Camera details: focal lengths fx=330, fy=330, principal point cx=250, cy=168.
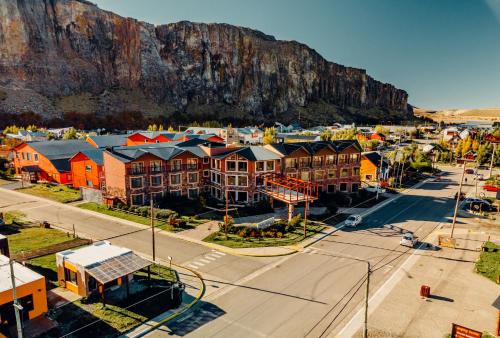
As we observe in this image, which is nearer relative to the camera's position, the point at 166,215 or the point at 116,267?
the point at 116,267

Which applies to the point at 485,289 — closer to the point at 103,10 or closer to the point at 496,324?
the point at 496,324

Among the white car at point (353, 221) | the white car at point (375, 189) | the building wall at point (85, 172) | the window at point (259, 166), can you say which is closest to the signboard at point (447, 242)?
the white car at point (353, 221)

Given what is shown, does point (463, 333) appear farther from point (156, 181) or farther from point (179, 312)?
point (156, 181)

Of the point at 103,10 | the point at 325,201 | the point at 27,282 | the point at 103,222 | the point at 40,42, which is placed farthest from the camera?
the point at 103,10

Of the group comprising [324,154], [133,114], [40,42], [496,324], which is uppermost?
[40,42]

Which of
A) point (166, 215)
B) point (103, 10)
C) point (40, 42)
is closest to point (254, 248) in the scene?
point (166, 215)

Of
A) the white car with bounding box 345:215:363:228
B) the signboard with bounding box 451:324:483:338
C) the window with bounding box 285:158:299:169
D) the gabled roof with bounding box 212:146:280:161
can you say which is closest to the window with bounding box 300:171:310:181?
the window with bounding box 285:158:299:169
